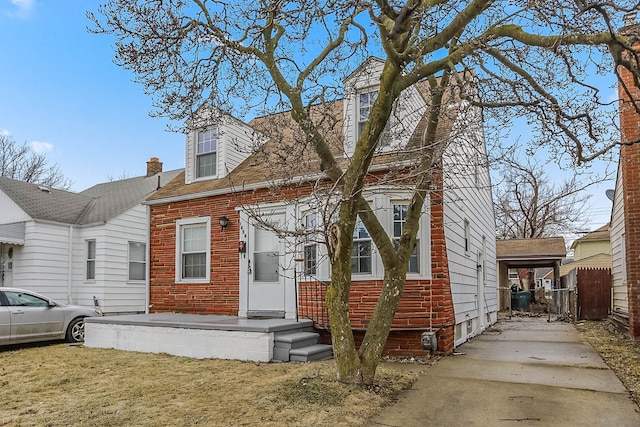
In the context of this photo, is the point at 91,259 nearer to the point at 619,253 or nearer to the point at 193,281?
the point at 193,281

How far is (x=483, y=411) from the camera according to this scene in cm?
489

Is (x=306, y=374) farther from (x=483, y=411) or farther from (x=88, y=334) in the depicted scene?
(x=88, y=334)

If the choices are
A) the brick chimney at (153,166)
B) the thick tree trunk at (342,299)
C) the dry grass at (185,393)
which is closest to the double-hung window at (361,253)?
the dry grass at (185,393)

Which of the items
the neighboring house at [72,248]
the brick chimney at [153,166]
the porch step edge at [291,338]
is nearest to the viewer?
the porch step edge at [291,338]

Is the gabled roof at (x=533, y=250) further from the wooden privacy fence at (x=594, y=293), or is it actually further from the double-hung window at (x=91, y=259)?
the double-hung window at (x=91, y=259)

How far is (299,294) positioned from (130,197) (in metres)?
9.41

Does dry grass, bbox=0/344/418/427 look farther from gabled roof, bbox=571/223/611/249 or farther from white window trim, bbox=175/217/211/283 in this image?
gabled roof, bbox=571/223/611/249

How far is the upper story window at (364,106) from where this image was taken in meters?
8.87

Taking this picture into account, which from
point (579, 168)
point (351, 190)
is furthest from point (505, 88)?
point (351, 190)

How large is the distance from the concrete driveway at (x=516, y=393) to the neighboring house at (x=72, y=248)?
906cm

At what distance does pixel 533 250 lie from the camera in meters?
19.2

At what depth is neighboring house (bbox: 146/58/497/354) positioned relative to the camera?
772 centimetres

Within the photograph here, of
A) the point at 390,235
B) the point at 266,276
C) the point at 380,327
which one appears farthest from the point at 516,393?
the point at 266,276

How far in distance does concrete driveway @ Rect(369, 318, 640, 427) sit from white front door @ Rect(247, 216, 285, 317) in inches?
135
